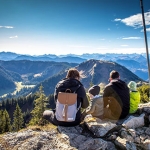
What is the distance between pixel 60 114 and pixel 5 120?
5266 centimetres

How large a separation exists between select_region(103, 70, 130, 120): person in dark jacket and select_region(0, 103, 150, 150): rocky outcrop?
3.47 feet

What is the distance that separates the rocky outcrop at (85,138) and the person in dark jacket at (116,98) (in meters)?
1.06

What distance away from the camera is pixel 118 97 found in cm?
1029

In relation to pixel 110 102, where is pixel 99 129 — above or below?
below

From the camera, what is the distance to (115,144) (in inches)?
293

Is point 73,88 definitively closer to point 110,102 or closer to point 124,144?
point 110,102

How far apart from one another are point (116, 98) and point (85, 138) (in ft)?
11.3

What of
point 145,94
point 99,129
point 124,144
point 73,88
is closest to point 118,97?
point 99,129

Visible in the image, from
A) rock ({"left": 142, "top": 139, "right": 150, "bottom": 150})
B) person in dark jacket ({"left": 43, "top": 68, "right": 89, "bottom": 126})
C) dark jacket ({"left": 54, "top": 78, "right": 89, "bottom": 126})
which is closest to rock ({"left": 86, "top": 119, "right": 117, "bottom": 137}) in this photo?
dark jacket ({"left": 54, "top": 78, "right": 89, "bottom": 126})

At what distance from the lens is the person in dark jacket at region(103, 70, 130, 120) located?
10242 millimetres

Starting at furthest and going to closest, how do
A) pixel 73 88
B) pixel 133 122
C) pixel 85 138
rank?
pixel 133 122 → pixel 73 88 → pixel 85 138

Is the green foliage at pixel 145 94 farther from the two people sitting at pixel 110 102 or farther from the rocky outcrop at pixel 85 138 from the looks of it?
the rocky outcrop at pixel 85 138

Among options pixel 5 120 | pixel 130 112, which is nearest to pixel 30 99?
pixel 5 120

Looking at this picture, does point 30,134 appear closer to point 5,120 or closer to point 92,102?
point 92,102
